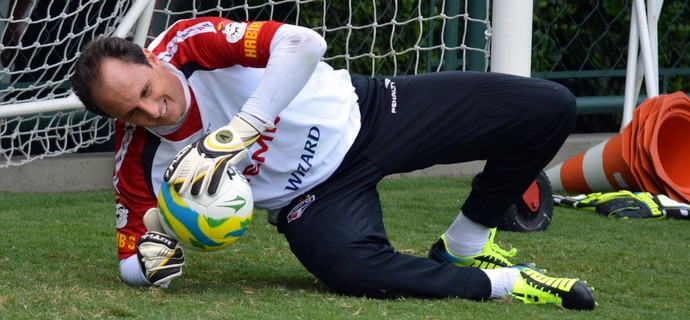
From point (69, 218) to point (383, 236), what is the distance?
1.65 metres

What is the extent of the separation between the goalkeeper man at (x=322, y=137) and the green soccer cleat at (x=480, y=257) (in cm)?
1

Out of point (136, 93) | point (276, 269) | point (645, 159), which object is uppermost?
point (136, 93)

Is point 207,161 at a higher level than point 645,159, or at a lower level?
higher

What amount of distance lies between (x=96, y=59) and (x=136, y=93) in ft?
0.46

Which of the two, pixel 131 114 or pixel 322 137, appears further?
pixel 322 137

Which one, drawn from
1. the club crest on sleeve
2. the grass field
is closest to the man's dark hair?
the club crest on sleeve

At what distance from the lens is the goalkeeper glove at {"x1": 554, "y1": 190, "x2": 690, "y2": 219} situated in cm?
431

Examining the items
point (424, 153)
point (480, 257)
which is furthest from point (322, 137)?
point (480, 257)

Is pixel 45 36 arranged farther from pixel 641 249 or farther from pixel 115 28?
pixel 641 249

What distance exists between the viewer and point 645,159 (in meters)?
4.53

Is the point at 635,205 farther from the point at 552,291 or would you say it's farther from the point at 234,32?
the point at 234,32

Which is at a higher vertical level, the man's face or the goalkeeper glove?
the man's face

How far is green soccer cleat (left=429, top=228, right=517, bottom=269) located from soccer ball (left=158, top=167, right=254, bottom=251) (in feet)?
2.49

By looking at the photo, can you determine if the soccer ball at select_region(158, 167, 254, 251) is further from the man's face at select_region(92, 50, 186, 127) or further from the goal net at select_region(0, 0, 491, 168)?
the goal net at select_region(0, 0, 491, 168)
